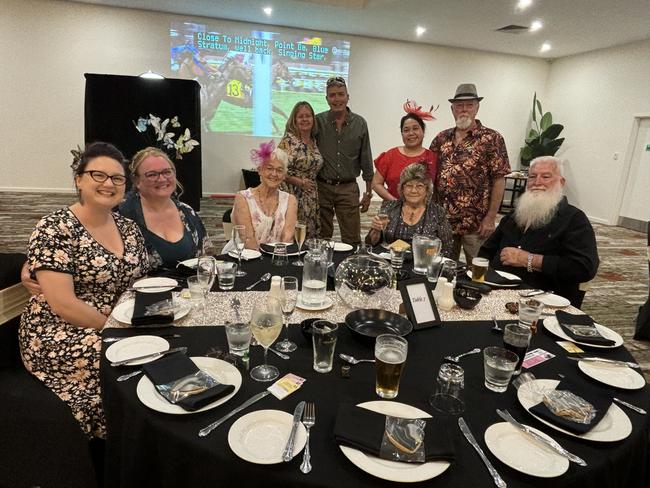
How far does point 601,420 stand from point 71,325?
1904 millimetres

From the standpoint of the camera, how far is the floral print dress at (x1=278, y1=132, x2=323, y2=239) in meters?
3.85

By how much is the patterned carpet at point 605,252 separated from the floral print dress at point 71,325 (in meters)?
3.45

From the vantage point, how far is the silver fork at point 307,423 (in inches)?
35.5

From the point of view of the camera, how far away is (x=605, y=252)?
663 centimetres

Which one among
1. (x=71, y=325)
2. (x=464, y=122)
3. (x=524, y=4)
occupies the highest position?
(x=524, y=4)

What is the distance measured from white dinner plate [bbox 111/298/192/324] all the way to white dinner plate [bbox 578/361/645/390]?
1380 millimetres

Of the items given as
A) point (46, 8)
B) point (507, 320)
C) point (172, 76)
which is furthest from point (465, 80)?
point (507, 320)

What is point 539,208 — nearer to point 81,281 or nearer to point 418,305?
point 418,305

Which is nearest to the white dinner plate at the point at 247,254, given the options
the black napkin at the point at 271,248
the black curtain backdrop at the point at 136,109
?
the black napkin at the point at 271,248

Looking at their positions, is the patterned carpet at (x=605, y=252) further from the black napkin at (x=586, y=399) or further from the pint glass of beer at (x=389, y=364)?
the pint glass of beer at (x=389, y=364)

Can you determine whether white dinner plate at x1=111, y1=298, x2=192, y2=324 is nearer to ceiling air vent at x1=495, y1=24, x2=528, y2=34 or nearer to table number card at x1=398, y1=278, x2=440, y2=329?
table number card at x1=398, y1=278, x2=440, y2=329

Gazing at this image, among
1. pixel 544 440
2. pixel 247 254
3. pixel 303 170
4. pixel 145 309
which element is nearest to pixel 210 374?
pixel 145 309

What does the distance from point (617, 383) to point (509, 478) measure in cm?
62

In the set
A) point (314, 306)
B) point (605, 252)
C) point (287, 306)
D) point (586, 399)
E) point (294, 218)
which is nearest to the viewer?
point (586, 399)
